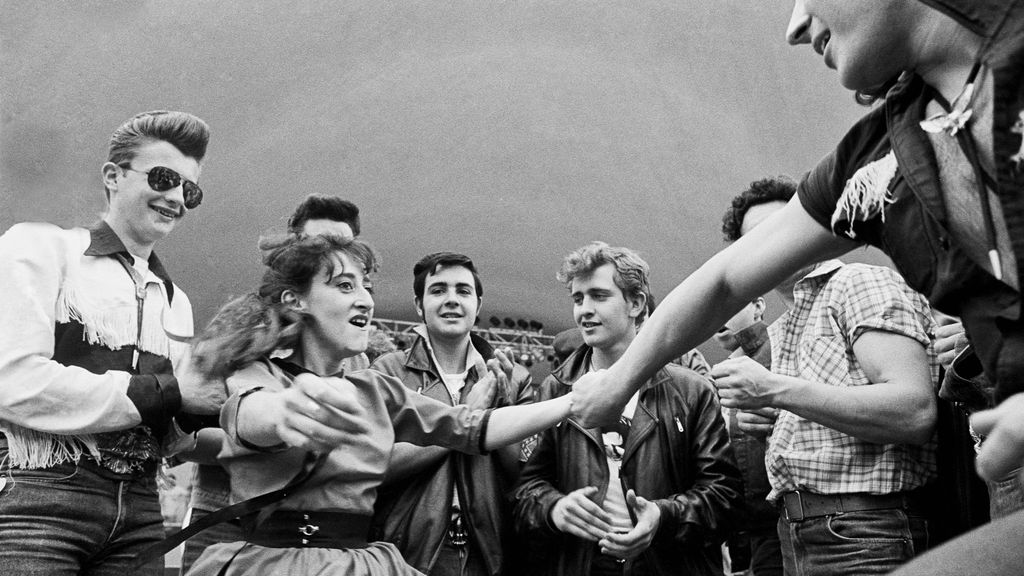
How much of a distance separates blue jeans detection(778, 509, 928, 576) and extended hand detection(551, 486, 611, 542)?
1.97 feet

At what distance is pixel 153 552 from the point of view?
2.44 metres

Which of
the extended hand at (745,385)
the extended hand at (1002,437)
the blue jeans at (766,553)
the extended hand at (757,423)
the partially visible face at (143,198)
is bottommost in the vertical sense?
the blue jeans at (766,553)

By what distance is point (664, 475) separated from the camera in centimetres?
314

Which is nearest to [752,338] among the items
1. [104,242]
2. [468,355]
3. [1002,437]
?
[468,355]

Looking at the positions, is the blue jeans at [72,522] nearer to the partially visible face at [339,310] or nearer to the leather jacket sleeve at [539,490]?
the partially visible face at [339,310]

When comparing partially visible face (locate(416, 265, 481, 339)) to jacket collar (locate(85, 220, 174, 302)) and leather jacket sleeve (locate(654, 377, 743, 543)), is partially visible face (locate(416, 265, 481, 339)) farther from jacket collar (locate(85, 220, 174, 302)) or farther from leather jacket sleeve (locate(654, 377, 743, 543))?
jacket collar (locate(85, 220, 174, 302))

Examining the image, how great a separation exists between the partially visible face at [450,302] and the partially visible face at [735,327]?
1024mm

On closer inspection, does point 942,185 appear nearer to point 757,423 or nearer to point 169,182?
point 757,423

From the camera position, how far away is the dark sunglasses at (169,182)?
281 centimetres

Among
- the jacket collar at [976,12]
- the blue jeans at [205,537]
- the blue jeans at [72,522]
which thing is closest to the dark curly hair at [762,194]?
the blue jeans at [205,537]

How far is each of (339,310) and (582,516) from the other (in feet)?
3.11

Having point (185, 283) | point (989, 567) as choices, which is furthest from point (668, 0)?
point (989, 567)

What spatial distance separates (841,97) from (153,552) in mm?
8337

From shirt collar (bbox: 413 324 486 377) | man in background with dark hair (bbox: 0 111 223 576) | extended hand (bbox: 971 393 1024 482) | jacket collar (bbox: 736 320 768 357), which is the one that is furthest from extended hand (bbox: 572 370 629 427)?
jacket collar (bbox: 736 320 768 357)
